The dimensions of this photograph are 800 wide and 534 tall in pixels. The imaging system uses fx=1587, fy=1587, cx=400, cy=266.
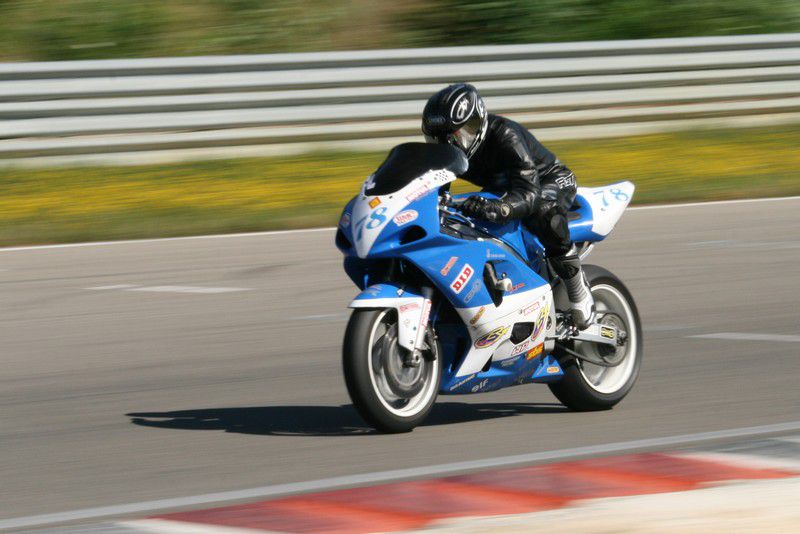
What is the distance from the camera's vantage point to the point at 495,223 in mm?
6898

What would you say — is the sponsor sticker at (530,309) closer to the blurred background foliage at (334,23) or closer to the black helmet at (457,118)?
the black helmet at (457,118)

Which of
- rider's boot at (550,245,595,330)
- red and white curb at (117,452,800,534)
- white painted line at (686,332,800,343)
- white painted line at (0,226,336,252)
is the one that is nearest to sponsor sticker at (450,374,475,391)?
rider's boot at (550,245,595,330)

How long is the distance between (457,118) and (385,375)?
1.16 m

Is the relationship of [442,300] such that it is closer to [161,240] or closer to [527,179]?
[527,179]

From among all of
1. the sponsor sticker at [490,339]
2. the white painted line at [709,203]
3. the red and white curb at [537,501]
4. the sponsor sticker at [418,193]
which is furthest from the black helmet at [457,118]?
the white painted line at [709,203]

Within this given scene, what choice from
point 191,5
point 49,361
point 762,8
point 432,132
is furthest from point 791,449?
point 762,8

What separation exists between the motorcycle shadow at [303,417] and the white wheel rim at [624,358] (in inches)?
8.8

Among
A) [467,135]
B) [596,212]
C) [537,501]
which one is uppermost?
[467,135]

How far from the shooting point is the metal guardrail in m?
16.8

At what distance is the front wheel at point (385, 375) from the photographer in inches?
252

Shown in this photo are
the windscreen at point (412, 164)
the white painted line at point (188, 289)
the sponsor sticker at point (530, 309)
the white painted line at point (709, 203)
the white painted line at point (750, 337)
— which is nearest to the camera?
the windscreen at point (412, 164)

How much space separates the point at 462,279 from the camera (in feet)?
22.0

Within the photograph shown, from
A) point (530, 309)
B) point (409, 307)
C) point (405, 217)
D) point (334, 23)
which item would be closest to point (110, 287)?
point (530, 309)

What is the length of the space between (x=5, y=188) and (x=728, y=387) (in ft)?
33.4
